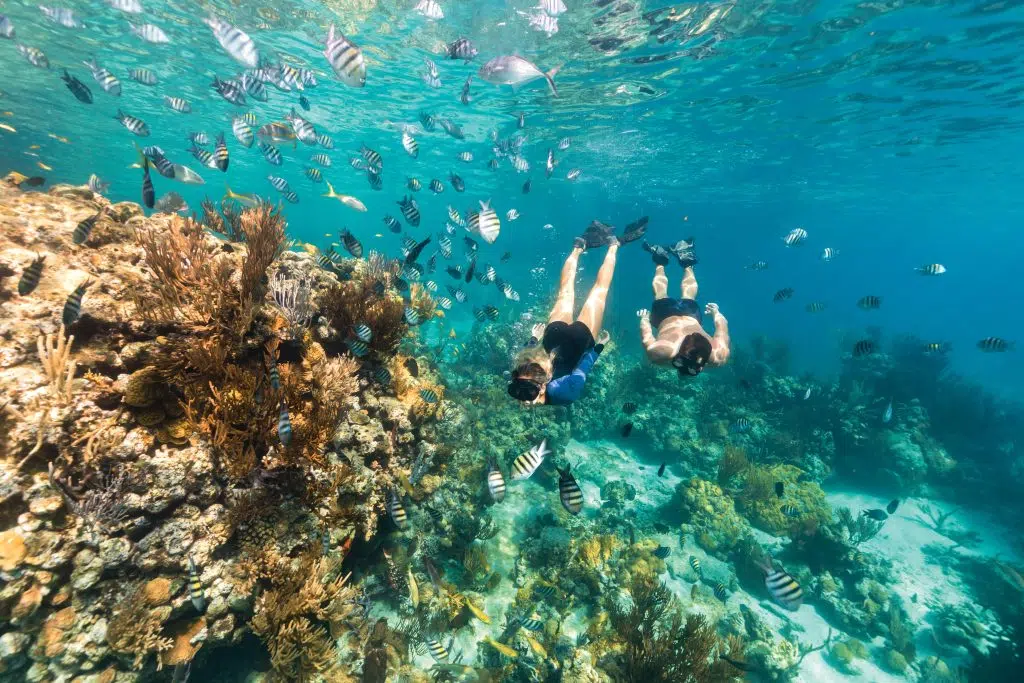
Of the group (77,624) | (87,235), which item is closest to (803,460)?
(77,624)

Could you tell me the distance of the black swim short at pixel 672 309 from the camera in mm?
7675

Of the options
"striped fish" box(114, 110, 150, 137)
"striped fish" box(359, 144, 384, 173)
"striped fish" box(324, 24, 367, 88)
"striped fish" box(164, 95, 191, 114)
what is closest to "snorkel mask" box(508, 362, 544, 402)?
"striped fish" box(324, 24, 367, 88)

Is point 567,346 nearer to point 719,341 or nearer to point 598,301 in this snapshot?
point 598,301

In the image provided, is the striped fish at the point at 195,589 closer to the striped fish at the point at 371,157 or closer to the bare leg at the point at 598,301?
the bare leg at the point at 598,301

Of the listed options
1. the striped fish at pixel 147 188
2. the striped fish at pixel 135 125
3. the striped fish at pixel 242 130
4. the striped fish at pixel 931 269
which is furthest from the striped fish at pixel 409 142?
the striped fish at pixel 931 269

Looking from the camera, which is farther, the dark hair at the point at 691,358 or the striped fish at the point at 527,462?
the dark hair at the point at 691,358

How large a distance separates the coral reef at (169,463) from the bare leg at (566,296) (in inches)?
137

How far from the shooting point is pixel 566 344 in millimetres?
5711

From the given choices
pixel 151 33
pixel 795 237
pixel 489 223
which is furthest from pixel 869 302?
pixel 151 33

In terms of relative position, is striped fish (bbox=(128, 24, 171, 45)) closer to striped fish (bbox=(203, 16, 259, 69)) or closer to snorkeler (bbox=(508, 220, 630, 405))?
striped fish (bbox=(203, 16, 259, 69))

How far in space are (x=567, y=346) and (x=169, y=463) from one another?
14.4 feet

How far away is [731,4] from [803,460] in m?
15.4

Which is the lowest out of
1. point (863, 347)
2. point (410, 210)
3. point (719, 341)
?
point (863, 347)

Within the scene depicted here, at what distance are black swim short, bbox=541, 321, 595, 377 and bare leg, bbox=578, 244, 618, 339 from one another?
0.87 meters
